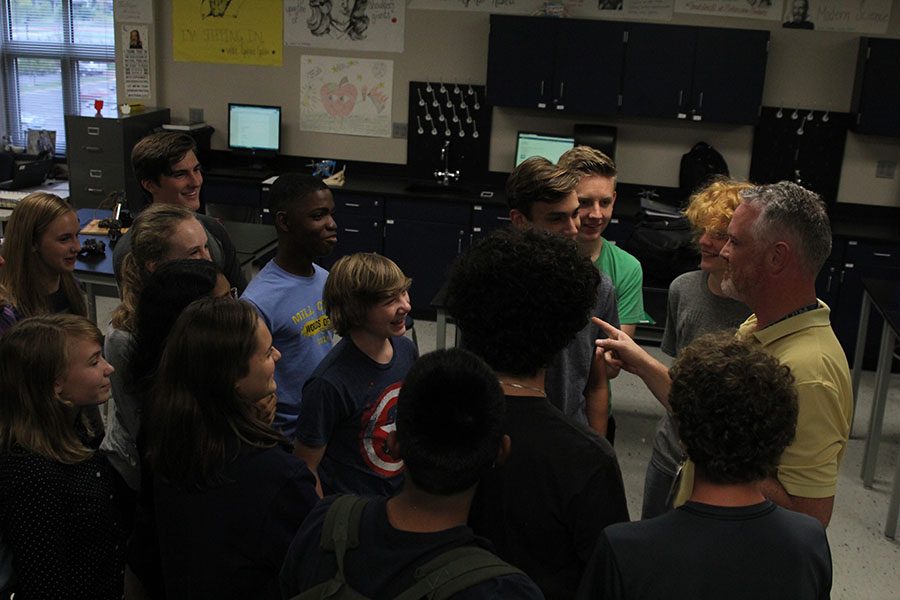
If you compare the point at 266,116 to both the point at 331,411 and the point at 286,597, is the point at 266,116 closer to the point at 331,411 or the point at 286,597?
the point at 331,411

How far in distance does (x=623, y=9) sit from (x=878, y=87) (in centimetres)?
178

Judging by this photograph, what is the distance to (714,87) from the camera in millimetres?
5891

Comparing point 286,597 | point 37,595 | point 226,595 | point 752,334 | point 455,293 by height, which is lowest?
point 37,595

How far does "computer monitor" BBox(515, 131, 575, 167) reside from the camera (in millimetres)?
6223

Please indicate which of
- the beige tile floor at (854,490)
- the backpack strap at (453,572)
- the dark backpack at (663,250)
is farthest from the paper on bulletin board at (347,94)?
the backpack strap at (453,572)

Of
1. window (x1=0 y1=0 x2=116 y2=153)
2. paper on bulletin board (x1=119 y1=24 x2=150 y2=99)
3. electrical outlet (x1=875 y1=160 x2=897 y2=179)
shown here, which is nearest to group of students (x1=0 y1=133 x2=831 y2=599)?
electrical outlet (x1=875 y1=160 x2=897 y2=179)

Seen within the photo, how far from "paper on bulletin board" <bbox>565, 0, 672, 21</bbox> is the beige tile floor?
2.58m

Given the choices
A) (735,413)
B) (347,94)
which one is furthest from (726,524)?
(347,94)

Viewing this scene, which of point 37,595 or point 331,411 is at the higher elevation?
point 331,411

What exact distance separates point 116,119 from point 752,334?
5642mm

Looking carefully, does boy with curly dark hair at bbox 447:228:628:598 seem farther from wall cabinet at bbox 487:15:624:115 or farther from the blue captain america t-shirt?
wall cabinet at bbox 487:15:624:115

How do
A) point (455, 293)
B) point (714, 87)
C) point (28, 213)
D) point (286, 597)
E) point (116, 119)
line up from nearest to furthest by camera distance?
point (286, 597)
point (455, 293)
point (28, 213)
point (714, 87)
point (116, 119)

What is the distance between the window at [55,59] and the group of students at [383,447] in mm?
6575

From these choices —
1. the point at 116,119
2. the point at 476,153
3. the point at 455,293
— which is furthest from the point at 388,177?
the point at 455,293
